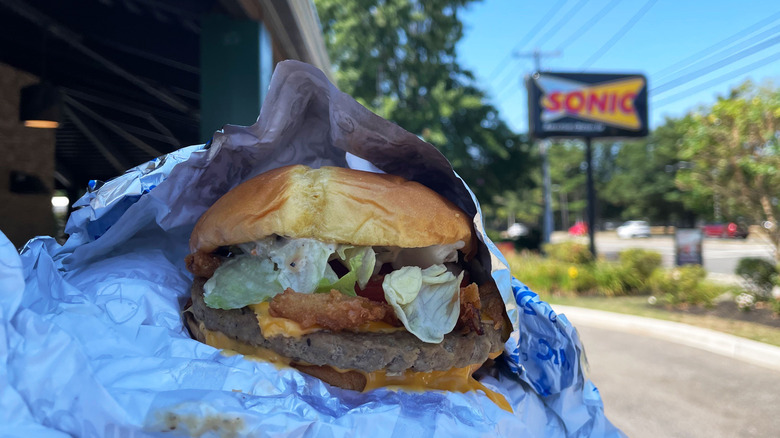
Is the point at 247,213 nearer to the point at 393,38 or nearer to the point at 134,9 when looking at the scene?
the point at 134,9

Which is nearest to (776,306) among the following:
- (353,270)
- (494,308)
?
(494,308)

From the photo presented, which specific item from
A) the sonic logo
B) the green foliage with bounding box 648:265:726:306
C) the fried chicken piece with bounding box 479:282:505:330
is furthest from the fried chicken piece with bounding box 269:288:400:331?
the sonic logo

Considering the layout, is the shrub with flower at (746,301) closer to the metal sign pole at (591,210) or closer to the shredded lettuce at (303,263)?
the metal sign pole at (591,210)

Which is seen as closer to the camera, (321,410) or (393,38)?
(321,410)

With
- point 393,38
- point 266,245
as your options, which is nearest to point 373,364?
point 266,245

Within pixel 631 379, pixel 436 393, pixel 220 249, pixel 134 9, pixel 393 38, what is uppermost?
pixel 393 38

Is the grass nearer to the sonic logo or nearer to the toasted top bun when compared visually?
the sonic logo

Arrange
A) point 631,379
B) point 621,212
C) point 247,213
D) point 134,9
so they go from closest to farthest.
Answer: point 247,213 < point 134,9 < point 631,379 < point 621,212
